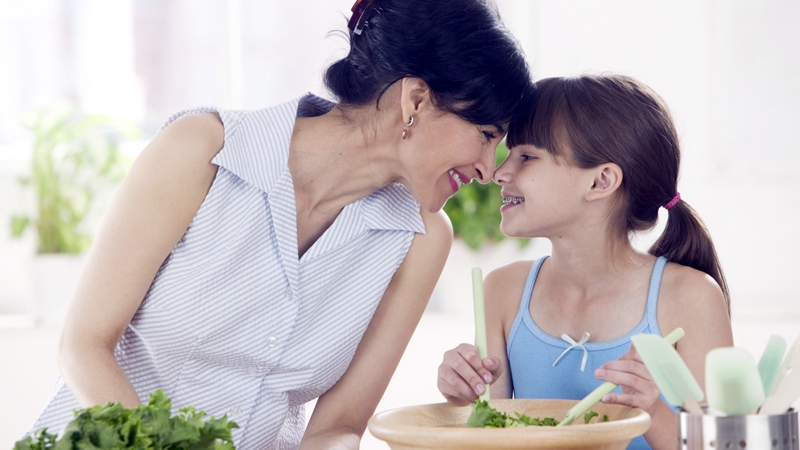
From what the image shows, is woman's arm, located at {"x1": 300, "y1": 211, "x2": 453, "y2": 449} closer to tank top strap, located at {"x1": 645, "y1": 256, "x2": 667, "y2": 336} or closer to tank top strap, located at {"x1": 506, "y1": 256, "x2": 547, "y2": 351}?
tank top strap, located at {"x1": 506, "y1": 256, "x2": 547, "y2": 351}

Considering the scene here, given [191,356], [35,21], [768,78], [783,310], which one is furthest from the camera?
[35,21]

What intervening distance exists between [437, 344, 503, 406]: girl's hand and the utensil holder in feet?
1.37

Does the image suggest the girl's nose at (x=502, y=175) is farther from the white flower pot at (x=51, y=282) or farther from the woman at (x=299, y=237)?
the white flower pot at (x=51, y=282)

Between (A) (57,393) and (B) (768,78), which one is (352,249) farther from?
(B) (768,78)

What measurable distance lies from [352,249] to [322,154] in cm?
16

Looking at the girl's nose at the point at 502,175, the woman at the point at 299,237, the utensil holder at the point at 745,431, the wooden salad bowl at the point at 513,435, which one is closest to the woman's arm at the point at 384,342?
the woman at the point at 299,237

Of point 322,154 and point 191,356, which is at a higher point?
point 322,154

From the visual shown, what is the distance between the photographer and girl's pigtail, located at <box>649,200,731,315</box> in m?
1.47

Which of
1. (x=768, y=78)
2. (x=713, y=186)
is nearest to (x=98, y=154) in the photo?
(x=713, y=186)

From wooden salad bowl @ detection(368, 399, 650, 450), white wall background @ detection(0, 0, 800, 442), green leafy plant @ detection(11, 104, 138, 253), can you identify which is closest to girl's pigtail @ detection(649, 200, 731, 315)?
wooden salad bowl @ detection(368, 399, 650, 450)

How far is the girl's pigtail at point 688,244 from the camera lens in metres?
1.47

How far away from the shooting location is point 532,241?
2.62m

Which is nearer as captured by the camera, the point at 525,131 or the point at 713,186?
the point at 525,131

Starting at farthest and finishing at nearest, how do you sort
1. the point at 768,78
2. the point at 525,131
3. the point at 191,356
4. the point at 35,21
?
the point at 35,21, the point at 768,78, the point at 525,131, the point at 191,356
